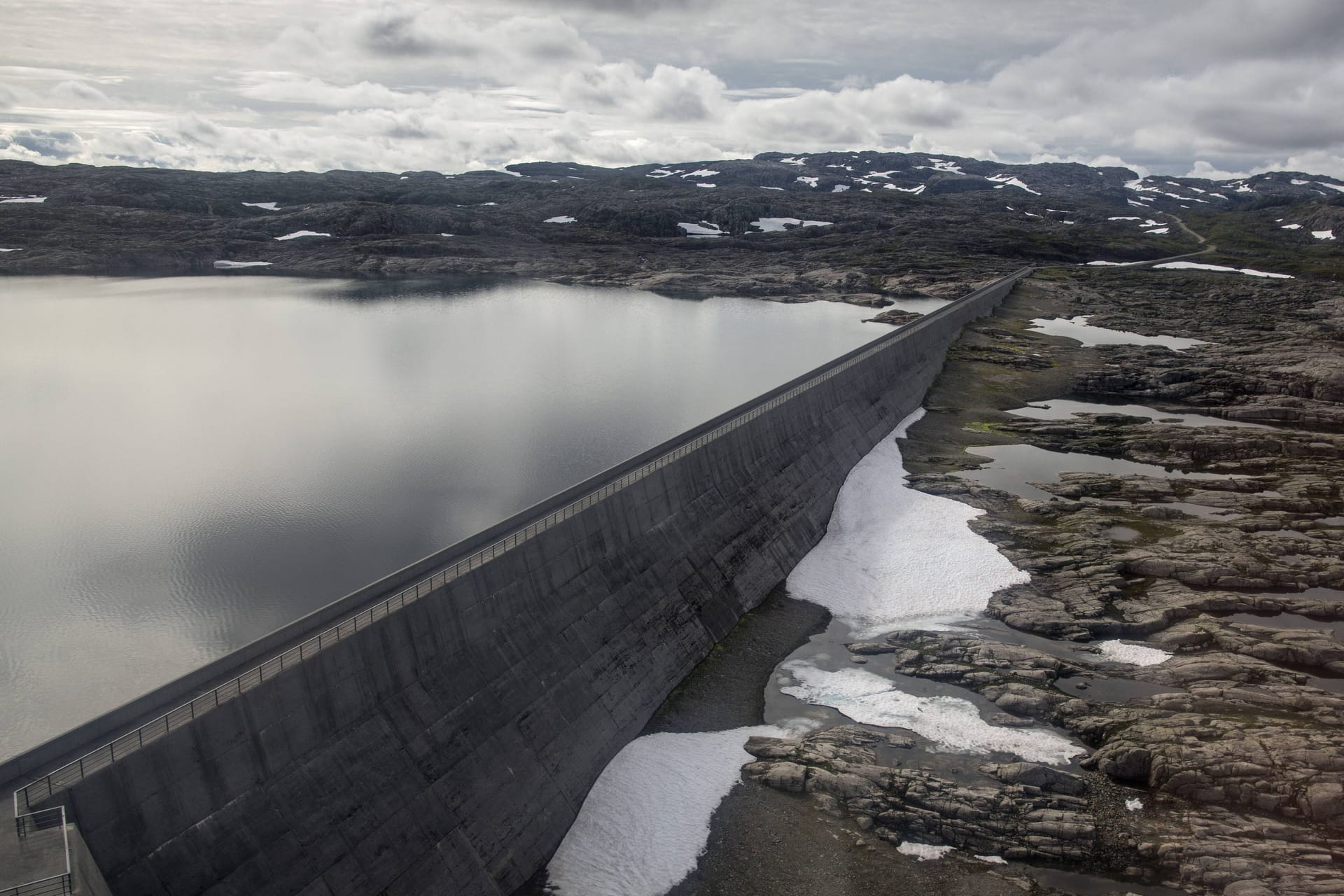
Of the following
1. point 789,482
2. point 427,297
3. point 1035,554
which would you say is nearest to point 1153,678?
point 1035,554

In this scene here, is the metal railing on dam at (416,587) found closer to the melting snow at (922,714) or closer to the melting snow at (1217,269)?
the melting snow at (922,714)

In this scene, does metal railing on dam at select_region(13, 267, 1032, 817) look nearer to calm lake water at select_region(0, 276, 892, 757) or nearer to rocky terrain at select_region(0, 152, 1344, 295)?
calm lake water at select_region(0, 276, 892, 757)

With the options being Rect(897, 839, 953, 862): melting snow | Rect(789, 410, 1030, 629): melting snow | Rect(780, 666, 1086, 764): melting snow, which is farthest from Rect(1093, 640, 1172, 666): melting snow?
A: Rect(897, 839, 953, 862): melting snow

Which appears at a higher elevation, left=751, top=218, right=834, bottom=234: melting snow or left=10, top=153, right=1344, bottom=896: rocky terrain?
left=751, top=218, right=834, bottom=234: melting snow

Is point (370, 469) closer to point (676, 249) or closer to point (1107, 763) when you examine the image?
point (1107, 763)

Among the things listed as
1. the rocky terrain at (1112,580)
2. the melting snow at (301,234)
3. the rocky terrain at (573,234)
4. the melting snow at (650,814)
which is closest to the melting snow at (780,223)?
the rocky terrain at (573,234)

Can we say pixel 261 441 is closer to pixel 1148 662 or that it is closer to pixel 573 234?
pixel 1148 662
